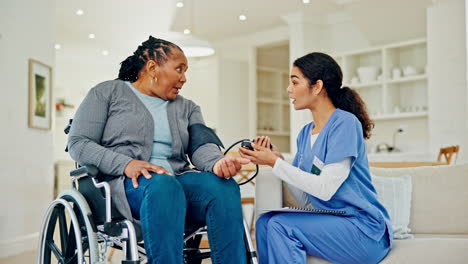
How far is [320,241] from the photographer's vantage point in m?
1.92

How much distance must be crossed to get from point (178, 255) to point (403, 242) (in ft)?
3.04

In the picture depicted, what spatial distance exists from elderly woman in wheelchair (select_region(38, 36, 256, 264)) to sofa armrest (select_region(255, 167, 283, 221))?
0.25 metres

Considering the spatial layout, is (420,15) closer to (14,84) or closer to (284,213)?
(14,84)

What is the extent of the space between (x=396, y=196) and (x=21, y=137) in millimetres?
3283

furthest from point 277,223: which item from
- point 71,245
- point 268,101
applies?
point 268,101

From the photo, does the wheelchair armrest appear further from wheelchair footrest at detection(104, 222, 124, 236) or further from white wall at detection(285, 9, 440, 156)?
white wall at detection(285, 9, 440, 156)

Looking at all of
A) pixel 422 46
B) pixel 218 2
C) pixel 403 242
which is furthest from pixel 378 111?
pixel 403 242

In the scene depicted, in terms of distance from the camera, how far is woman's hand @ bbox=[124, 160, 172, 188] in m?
1.84

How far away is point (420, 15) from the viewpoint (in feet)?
21.6

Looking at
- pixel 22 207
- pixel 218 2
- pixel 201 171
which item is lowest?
pixel 22 207

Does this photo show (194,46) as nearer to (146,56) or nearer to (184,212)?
(146,56)

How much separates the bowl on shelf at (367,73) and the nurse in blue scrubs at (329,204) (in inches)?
206

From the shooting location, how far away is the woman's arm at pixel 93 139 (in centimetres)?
193

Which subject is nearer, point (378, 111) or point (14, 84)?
point (14, 84)
